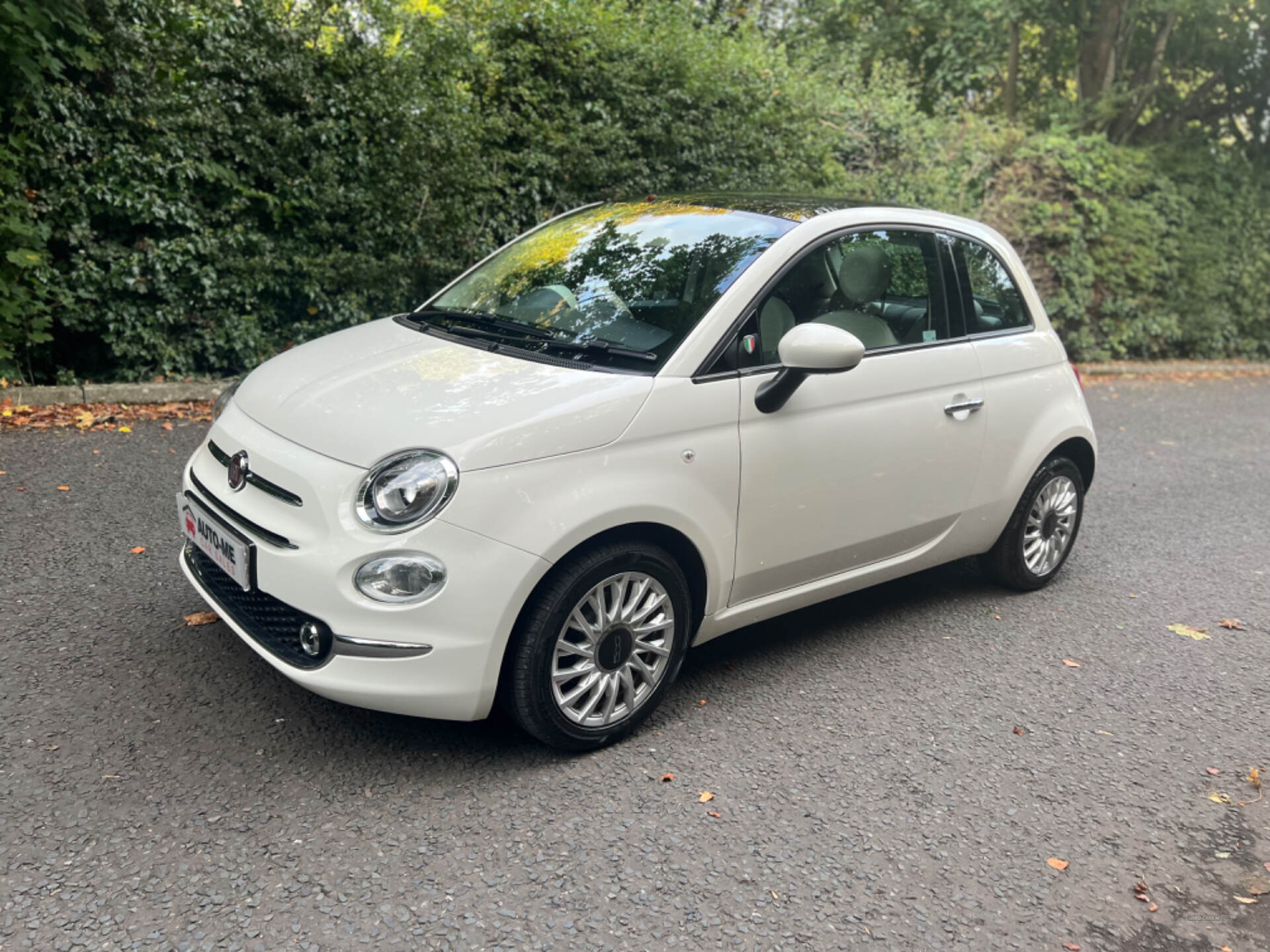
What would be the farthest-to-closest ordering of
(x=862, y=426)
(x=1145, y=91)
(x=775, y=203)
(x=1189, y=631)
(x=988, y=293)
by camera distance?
(x=1145, y=91)
(x=1189, y=631)
(x=988, y=293)
(x=775, y=203)
(x=862, y=426)

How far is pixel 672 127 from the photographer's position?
356 inches

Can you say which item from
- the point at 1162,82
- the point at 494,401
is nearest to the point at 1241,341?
the point at 1162,82

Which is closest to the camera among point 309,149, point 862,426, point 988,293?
point 862,426

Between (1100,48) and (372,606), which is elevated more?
(1100,48)

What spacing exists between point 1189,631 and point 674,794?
2866mm

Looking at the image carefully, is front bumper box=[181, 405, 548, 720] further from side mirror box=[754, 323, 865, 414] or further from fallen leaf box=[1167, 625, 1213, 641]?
fallen leaf box=[1167, 625, 1213, 641]

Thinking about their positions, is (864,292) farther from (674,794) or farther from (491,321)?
(674,794)

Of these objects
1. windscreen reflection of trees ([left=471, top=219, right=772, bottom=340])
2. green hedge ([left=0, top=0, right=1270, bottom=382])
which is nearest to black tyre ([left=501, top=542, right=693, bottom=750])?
windscreen reflection of trees ([left=471, top=219, right=772, bottom=340])

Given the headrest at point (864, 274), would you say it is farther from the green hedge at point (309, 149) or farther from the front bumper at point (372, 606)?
the green hedge at point (309, 149)

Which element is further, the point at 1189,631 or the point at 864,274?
the point at 1189,631

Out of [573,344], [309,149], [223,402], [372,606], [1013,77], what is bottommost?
[372,606]

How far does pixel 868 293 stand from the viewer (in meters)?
3.89

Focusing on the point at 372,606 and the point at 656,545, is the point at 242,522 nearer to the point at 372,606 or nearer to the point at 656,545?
the point at 372,606

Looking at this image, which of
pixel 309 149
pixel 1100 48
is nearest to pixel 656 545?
pixel 309 149
